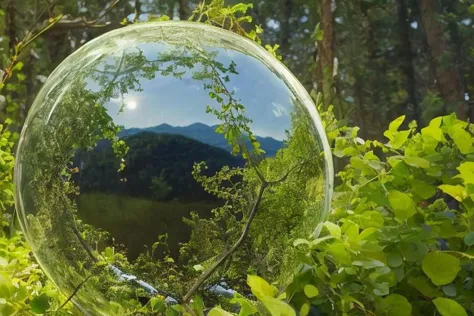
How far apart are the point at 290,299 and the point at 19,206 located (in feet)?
1.20

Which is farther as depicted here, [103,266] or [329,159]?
[329,159]

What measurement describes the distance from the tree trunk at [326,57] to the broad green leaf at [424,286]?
2.13 metres

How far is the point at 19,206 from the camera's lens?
725 mm

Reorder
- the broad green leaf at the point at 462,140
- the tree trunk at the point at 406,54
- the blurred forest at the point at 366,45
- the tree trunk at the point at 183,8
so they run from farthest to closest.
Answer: the tree trunk at the point at 406,54 → the blurred forest at the point at 366,45 → the tree trunk at the point at 183,8 → the broad green leaf at the point at 462,140

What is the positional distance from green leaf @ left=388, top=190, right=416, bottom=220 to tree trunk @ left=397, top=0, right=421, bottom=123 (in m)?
5.19

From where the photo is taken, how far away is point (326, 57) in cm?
275

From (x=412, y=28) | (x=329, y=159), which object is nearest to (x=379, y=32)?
(x=412, y=28)

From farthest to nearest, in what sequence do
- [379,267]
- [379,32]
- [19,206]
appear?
[379,32], [19,206], [379,267]

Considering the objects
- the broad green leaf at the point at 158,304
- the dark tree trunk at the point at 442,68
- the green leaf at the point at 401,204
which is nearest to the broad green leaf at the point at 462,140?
the green leaf at the point at 401,204

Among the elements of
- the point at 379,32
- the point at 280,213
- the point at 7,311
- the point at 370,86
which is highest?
the point at 379,32

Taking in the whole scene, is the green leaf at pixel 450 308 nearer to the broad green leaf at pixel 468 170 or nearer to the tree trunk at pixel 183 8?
the broad green leaf at pixel 468 170

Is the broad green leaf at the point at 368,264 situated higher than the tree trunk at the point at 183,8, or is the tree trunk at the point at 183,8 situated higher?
the tree trunk at the point at 183,8

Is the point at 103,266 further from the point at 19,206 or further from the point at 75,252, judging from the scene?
the point at 19,206

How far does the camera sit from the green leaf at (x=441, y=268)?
542 mm
